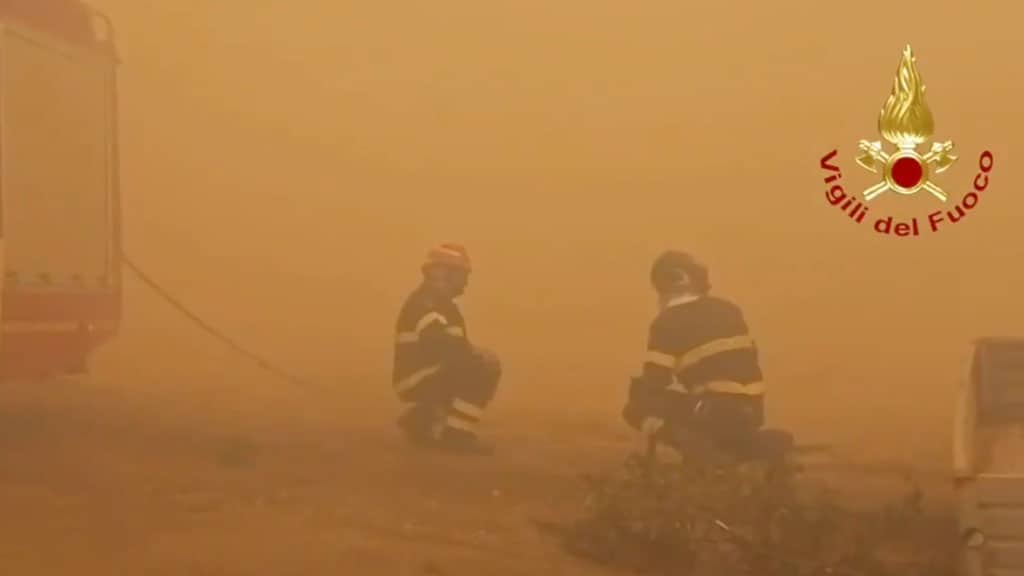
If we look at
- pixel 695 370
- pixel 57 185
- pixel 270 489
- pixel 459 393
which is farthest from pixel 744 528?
pixel 57 185

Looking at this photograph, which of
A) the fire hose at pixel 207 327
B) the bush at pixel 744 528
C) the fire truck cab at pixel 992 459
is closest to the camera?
the fire truck cab at pixel 992 459

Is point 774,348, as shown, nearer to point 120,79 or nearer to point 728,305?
point 728,305

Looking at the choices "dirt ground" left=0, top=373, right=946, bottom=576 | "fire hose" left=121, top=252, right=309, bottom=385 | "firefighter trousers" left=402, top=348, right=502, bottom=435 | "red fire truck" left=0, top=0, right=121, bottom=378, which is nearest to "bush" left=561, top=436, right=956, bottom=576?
"dirt ground" left=0, top=373, right=946, bottom=576

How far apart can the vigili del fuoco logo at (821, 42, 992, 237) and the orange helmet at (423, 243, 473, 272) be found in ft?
1.92

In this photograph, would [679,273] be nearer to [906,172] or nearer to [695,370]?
[695,370]

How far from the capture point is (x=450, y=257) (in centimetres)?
203

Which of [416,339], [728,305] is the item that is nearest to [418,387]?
[416,339]

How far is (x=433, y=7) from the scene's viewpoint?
2.04 meters

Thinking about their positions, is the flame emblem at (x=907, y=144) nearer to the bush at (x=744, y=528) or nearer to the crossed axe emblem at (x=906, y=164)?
the crossed axe emblem at (x=906, y=164)

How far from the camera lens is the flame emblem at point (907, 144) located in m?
1.95

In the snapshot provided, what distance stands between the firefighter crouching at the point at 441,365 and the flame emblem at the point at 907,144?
0.67m

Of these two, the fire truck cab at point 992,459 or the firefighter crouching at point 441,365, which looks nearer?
the fire truck cab at point 992,459

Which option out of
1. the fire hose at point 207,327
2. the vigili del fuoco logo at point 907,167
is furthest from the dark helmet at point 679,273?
the fire hose at point 207,327

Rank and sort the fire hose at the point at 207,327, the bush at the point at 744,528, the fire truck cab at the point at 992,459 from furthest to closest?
the fire hose at the point at 207,327 < the bush at the point at 744,528 < the fire truck cab at the point at 992,459
